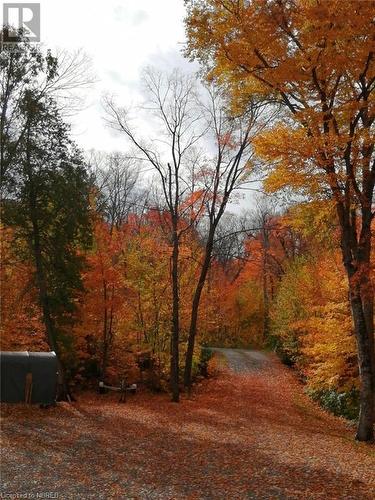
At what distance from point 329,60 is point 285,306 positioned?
22.2 metres

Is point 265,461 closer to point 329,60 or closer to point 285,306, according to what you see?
point 329,60

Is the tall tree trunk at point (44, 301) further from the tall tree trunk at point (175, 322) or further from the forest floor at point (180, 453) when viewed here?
the tall tree trunk at point (175, 322)

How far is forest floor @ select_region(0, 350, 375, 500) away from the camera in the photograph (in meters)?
7.50

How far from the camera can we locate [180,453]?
10.2 meters

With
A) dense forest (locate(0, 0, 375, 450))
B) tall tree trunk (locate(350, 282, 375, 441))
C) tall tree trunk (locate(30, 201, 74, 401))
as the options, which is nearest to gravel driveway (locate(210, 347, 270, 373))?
dense forest (locate(0, 0, 375, 450))

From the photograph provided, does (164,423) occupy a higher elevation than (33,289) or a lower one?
lower

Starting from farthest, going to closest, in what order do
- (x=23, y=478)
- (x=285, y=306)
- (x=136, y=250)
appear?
(x=285, y=306) < (x=136, y=250) < (x=23, y=478)

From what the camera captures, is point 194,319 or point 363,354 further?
point 194,319

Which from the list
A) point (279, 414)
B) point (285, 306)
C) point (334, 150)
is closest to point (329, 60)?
point (334, 150)

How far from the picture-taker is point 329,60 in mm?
9227

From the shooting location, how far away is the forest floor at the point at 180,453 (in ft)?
24.6

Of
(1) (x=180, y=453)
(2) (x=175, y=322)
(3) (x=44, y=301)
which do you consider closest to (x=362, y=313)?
(1) (x=180, y=453)

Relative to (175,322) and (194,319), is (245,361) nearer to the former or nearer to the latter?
(194,319)

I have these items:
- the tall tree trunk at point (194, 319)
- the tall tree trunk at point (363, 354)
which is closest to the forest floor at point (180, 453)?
the tall tree trunk at point (363, 354)
